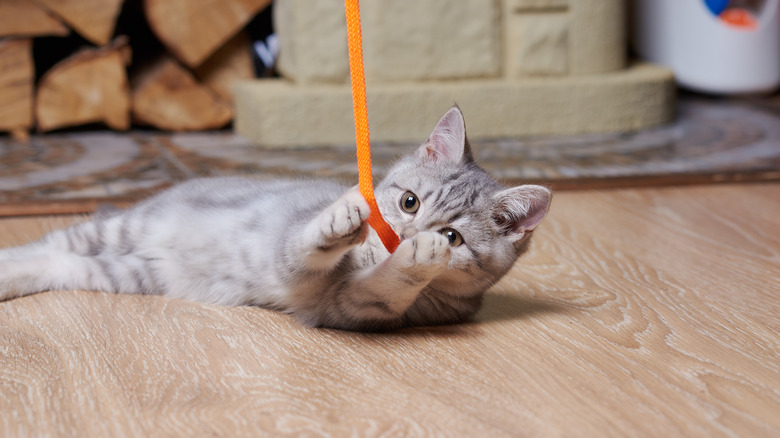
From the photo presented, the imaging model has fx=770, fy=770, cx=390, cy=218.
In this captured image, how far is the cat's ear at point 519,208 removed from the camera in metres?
1.32

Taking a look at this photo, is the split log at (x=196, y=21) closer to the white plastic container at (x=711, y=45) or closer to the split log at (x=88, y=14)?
the split log at (x=88, y=14)

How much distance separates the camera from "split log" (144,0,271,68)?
2871mm

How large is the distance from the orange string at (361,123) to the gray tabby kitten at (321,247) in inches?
1.2

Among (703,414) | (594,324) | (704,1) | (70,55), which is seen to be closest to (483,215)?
(594,324)

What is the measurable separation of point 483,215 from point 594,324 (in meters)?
0.29

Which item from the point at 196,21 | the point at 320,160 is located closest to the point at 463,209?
the point at 320,160

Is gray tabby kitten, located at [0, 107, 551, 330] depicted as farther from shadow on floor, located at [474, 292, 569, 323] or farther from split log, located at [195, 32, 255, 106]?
split log, located at [195, 32, 255, 106]

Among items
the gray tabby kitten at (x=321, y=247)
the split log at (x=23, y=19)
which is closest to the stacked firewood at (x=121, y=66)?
the split log at (x=23, y=19)

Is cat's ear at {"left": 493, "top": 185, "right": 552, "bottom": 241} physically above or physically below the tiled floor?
above

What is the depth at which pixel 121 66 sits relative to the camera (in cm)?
292

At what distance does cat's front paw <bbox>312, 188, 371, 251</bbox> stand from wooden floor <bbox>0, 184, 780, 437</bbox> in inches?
7.7

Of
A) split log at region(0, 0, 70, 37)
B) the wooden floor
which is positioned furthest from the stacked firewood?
the wooden floor

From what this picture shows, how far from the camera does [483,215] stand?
1321 mm

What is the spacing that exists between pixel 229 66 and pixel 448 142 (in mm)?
1947
